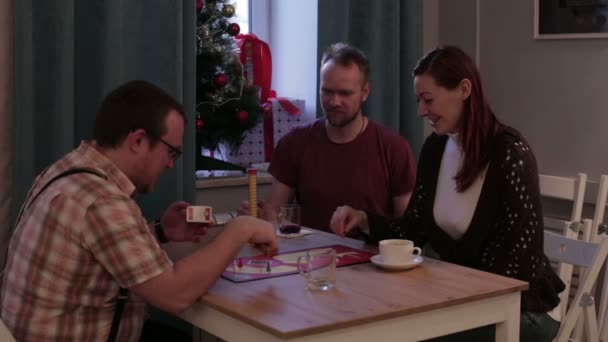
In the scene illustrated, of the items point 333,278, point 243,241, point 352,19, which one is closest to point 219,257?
point 243,241

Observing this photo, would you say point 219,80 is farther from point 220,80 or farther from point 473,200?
point 473,200

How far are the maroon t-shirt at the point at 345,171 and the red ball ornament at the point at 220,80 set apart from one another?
13.8 inches

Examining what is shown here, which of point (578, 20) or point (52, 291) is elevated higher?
point (578, 20)

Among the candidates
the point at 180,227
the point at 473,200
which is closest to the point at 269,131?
the point at 180,227

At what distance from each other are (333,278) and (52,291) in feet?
1.92

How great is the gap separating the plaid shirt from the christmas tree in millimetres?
1334

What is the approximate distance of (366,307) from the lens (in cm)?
169

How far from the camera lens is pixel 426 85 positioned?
232cm

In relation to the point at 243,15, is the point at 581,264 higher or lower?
lower

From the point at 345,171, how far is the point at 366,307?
1254 millimetres

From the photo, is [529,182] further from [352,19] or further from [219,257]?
[352,19]

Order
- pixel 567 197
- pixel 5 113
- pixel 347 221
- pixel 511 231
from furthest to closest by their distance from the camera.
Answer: pixel 567 197
pixel 5 113
pixel 347 221
pixel 511 231

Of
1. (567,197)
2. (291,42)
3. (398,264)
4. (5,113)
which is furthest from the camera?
(291,42)

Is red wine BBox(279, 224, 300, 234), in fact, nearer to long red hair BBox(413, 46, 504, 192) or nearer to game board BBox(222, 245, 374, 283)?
game board BBox(222, 245, 374, 283)
